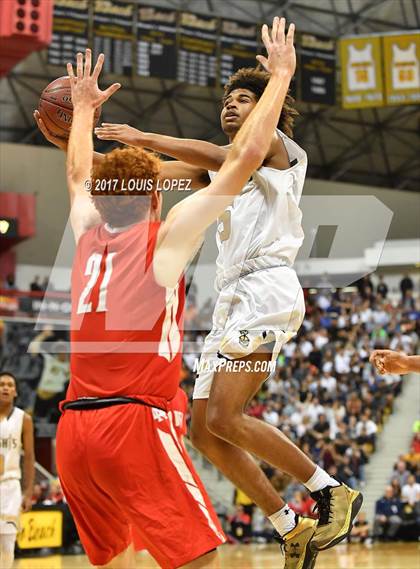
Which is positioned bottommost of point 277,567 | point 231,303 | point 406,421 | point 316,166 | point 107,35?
point 406,421

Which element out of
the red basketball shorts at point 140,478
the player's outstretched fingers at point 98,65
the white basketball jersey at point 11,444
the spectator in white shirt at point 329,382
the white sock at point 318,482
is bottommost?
the spectator in white shirt at point 329,382

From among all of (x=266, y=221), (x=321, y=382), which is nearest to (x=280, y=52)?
(x=266, y=221)

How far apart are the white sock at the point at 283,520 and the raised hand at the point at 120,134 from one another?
2.12m

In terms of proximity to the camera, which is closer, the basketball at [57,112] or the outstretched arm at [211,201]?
the outstretched arm at [211,201]

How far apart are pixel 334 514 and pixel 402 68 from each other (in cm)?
1816

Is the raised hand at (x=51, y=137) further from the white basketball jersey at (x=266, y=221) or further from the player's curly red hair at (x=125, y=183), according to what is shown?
the player's curly red hair at (x=125, y=183)

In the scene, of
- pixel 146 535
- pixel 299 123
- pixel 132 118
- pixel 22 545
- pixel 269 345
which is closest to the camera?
pixel 146 535

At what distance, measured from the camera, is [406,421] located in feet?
62.8

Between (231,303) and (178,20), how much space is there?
17.3 meters

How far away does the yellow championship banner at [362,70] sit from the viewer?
71.7 ft

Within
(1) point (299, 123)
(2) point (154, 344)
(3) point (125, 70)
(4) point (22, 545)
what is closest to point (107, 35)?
(3) point (125, 70)

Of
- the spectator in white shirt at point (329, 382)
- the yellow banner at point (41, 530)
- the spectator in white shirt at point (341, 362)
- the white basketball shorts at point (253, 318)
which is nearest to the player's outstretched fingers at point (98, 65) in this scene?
the white basketball shorts at point (253, 318)

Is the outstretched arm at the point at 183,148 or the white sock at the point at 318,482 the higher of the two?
the outstretched arm at the point at 183,148

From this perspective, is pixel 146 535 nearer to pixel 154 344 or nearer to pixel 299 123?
pixel 154 344
